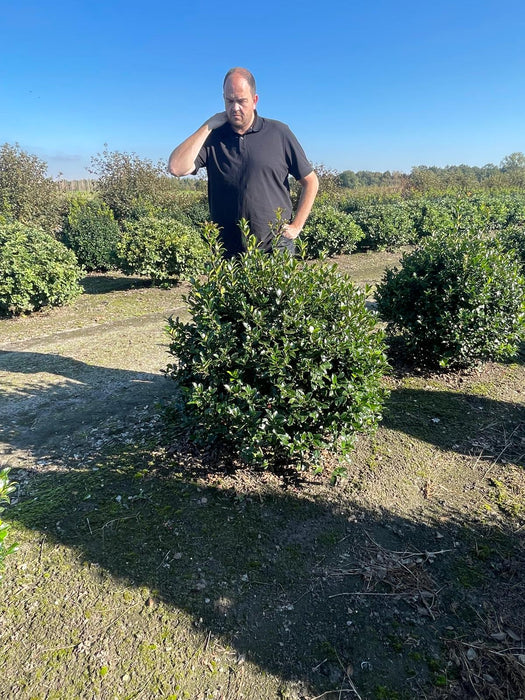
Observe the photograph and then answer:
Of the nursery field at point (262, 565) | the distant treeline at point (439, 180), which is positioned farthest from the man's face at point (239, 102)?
the distant treeline at point (439, 180)

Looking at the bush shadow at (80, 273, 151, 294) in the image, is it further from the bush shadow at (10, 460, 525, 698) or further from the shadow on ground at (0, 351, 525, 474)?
the bush shadow at (10, 460, 525, 698)

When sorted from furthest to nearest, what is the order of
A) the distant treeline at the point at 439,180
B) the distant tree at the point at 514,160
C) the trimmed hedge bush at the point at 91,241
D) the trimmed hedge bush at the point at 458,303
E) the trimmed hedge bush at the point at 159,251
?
1. the distant tree at the point at 514,160
2. the distant treeline at the point at 439,180
3. the trimmed hedge bush at the point at 91,241
4. the trimmed hedge bush at the point at 159,251
5. the trimmed hedge bush at the point at 458,303

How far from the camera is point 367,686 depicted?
1848 mm

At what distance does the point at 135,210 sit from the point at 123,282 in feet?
29.7

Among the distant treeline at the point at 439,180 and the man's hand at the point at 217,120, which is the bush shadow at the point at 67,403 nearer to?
the man's hand at the point at 217,120

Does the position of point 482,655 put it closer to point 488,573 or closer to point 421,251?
point 488,573

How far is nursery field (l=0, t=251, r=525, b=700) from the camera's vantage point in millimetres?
1886

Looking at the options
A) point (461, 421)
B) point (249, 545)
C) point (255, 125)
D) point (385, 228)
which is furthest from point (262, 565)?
point (385, 228)

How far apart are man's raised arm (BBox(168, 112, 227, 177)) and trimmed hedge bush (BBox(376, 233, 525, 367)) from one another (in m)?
2.82

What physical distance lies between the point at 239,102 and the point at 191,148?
1.49 feet

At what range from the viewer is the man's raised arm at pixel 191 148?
293cm

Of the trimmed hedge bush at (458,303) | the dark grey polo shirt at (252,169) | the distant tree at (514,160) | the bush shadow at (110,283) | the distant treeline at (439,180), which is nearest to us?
the dark grey polo shirt at (252,169)

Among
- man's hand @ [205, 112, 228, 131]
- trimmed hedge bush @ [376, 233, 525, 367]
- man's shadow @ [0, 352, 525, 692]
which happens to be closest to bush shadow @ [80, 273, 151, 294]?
man's shadow @ [0, 352, 525, 692]

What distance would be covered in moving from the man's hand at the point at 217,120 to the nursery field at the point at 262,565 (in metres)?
2.46
